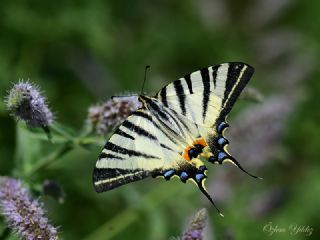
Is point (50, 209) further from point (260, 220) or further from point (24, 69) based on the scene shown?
point (260, 220)

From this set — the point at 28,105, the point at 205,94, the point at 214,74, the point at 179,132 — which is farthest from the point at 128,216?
the point at 28,105

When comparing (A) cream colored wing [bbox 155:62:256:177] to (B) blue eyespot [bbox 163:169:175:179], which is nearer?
(B) blue eyespot [bbox 163:169:175:179]

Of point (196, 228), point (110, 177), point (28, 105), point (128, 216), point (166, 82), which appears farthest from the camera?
point (166, 82)

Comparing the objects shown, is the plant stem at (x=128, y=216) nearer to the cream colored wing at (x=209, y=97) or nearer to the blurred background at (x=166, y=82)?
the blurred background at (x=166, y=82)

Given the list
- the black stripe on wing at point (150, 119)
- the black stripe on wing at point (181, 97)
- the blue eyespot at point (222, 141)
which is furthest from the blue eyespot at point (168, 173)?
the black stripe on wing at point (181, 97)

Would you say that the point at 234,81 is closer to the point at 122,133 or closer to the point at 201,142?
the point at 201,142

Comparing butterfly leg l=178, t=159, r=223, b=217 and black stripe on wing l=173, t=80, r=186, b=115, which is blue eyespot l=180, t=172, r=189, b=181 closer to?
butterfly leg l=178, t=159, r=223, b=217

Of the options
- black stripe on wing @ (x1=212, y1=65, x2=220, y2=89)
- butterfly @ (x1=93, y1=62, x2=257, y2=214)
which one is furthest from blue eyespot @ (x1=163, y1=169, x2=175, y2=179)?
black stripe on wing @ (x1=212, y1=65, x2=220, y2=89)
